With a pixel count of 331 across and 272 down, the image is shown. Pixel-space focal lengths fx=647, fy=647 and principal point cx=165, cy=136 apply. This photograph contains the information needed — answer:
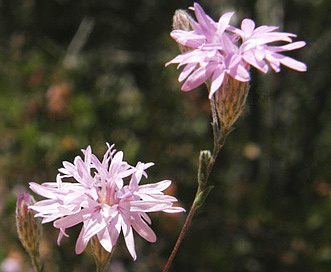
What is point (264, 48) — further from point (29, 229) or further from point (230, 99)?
point (29, 229)

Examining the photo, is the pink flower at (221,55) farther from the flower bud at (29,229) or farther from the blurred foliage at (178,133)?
the blurred foliage at (178,133)

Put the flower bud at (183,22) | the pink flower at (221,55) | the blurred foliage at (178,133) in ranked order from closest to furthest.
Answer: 1. the pink flower at (221,55)
2. the flower bud at (183,22)
3. the blurred foliage at (178,133)

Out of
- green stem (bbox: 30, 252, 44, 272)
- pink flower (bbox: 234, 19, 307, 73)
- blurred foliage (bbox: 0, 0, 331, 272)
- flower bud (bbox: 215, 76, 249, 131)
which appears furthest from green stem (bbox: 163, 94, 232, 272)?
blurred foliage (bbox: 0, 0, 331, 272)

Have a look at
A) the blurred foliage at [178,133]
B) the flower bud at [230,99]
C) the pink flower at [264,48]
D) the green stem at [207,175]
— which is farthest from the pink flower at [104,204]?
the blurred foliage at [178,133]

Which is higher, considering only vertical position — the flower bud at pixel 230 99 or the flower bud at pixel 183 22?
the flower bud at pixel 183 22

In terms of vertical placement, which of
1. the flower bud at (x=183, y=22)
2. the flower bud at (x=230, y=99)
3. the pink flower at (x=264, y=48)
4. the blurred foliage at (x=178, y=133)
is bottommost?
the blurred foliage at (x=178, y=133)

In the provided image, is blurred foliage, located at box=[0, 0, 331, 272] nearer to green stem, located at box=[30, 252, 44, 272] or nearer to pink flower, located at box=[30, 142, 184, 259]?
green stem, located at box=[30, 252, 44, 272]
